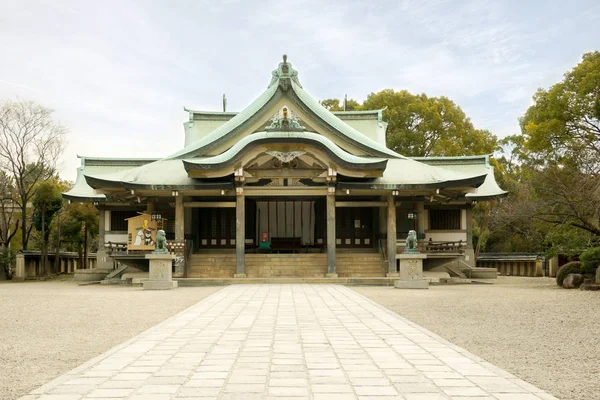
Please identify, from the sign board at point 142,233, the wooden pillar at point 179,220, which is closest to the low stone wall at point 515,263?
the wooden pillar at point 179,220

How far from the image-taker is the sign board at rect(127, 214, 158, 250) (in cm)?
2250

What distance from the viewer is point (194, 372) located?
19.1 ft

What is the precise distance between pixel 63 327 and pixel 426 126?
107 feet

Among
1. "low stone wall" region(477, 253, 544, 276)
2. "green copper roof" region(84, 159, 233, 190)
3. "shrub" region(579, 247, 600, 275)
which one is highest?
"green copper roof" region(84, 159, 233, 190)

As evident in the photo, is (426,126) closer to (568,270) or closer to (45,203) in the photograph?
(568,270)

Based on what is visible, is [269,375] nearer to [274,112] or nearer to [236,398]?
[236,398]

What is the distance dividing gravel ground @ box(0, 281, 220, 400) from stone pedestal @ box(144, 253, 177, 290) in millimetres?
2040

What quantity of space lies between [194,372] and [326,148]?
1594cm

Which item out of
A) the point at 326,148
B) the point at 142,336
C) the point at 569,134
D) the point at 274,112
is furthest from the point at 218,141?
the point at 142,336

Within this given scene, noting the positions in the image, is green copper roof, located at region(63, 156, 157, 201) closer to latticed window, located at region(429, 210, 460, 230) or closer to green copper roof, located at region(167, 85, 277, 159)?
green copper roof, located at region(167, 85, 277, 159)

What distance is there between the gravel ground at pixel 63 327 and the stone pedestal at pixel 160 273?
2.04 metres

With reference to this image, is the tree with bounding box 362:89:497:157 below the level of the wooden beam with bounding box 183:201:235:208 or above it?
above

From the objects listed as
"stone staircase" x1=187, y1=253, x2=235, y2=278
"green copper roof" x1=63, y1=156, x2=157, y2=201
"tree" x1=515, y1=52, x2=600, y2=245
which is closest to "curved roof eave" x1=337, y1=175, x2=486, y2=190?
"tree" x1=515, y1=52, x2=600, y2=245

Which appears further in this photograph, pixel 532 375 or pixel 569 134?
pixel 569 134
